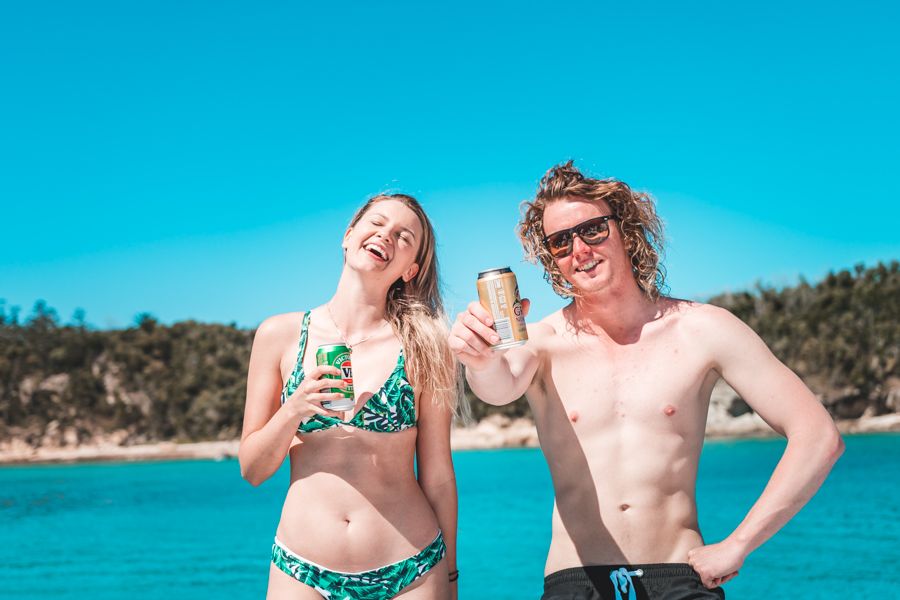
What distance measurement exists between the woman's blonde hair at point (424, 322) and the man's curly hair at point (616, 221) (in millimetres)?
424

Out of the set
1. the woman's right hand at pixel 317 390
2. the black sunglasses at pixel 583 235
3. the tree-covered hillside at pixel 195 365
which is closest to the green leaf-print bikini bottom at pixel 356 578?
the woman's right hand at pixel 317 390

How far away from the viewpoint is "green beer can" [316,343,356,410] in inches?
106

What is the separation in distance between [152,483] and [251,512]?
403 inches

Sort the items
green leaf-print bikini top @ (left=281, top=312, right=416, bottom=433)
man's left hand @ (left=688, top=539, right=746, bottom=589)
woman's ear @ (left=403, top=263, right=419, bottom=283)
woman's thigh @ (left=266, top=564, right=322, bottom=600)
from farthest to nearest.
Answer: woman's ear @ (left=403, top=263, right=419, bottom=283), green leaf-print bikini top @ (left=281, top=312, right=416, bottom=433), woman's thigh @ (left=266, top=564, right=322, bottom=600), man's left hand @ (left=688, top=539, right=746, bottom=589)

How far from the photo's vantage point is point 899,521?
1585 centimetres

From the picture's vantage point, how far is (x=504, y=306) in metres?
2.48

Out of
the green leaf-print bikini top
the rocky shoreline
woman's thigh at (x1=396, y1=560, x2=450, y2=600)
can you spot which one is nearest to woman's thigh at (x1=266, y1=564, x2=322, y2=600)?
woman's thigh at (x1=396, y1=560, x2=450, y2=600)

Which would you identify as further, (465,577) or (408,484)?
(465,577)

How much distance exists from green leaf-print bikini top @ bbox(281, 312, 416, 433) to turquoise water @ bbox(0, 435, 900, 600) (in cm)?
973

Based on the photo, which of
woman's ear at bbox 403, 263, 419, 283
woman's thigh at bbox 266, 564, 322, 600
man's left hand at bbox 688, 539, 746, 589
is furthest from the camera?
woman's ear at bbox 403, 263, 419, 283

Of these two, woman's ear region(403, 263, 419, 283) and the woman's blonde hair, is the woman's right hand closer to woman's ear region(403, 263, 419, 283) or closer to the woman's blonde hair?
the woman's blonde hair

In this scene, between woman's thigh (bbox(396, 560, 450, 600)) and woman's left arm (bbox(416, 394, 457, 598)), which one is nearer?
woman's thigh (bbox(396, 560, 450, 600))

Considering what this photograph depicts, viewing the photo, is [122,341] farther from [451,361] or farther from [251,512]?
[451,361]

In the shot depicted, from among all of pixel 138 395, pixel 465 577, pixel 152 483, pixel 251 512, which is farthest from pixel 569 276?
pixel 138 395
